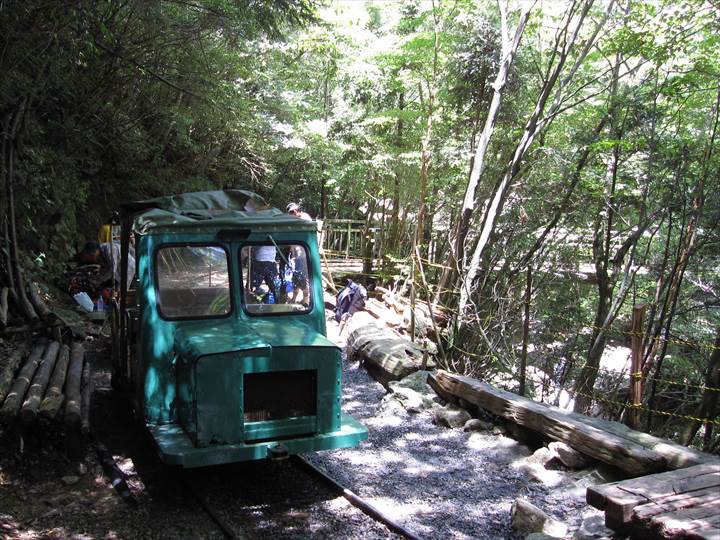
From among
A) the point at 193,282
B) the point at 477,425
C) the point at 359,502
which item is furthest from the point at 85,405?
the point at 477,425

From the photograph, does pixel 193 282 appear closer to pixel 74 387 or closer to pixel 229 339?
pixel 229 339

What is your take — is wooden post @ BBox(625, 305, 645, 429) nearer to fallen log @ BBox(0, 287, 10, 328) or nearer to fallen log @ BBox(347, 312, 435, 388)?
fallen log @ BBox(347, 312, 435, 388)

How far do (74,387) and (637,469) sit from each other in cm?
518

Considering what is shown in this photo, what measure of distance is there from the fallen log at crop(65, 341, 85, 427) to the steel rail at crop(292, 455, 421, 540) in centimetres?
195

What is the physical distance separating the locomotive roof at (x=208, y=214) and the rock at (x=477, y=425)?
2928mm

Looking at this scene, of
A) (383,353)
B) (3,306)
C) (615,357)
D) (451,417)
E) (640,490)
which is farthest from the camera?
(615,357)

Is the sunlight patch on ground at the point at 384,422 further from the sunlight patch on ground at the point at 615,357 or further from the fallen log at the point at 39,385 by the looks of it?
the sunlight patch on ground at the point at 615,357

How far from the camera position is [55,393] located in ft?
17.7

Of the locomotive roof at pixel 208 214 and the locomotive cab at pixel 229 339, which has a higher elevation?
the locomotive roof at pixel 208 214

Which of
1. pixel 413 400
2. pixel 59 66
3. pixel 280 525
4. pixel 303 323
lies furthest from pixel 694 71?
pixel 59 66

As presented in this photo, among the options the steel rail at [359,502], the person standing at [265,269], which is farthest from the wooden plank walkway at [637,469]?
the person standing at [265,269]

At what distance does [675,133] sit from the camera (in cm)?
1004

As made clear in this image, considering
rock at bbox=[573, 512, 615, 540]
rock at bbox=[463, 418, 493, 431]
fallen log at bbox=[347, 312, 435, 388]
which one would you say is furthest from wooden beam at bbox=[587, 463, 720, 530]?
fallen log at bbox=[347, 312, 435, 388]

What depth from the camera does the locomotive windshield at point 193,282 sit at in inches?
195
